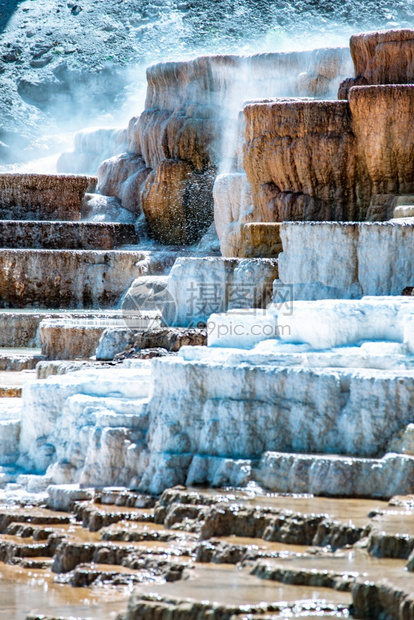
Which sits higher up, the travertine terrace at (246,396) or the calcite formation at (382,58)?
the calcite formation at (382,58)

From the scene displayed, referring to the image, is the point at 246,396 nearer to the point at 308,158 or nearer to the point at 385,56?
the point at 308,158

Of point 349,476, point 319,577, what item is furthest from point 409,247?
point 319,577

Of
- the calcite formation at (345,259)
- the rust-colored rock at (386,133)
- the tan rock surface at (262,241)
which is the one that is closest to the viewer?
the calcite formation at (345,259)

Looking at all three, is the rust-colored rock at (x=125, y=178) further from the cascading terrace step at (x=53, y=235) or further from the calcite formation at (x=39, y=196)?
the cascading terrace step at (x=53, y=235)

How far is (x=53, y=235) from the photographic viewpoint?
28562mm

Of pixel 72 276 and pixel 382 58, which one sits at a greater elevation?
pixel 382 58

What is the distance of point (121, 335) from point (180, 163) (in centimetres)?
1137

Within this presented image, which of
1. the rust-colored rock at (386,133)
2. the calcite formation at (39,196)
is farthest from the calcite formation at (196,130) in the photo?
the rust-colored rock at (386,133)

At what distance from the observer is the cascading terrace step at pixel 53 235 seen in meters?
28.4

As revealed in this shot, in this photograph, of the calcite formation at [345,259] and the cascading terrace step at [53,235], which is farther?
the cascading terrace step at [53,235]

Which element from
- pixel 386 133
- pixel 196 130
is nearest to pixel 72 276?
pixel 196 130

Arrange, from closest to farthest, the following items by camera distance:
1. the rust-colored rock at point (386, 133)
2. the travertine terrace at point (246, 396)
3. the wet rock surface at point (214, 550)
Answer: the wet rock surface at point (214, 550) → the travertine terrace at point (246, 396) → the rust-colored rock at point (386, 133)

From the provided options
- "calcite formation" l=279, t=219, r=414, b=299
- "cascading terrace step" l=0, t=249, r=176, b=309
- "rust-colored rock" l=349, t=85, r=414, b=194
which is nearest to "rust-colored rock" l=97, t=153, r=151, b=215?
"cascading terrace step" l=0, t=249, r=176, b=309

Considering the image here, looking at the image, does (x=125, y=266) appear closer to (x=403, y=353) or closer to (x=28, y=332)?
(x=28, y=332)
